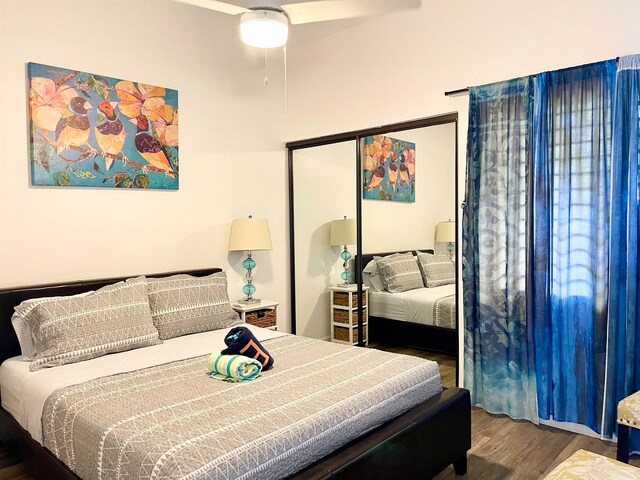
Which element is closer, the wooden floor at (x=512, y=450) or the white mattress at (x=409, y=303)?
the wooden floor at (x=512, y=450)

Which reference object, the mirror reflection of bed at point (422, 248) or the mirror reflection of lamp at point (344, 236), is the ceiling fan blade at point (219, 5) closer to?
the mirror reflection of bed at point (422, 248)

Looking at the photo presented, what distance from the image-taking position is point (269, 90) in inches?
181

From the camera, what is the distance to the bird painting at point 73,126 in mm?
3215

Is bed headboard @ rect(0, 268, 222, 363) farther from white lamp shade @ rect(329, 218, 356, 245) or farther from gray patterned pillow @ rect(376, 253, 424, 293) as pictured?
gray patterned pillow @ rect(376, 253, 424, 293)

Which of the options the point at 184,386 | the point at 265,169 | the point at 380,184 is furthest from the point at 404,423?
the point at 265,169

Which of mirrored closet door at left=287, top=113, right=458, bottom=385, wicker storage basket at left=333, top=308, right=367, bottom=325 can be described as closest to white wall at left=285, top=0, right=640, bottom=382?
mirrored closet door at left=287, top=113, right=458, bottom=385

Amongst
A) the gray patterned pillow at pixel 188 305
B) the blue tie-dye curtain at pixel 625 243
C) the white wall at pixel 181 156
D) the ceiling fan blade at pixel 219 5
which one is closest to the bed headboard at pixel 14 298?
the white wall at pixel 181 156

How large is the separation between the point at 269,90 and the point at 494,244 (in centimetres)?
255

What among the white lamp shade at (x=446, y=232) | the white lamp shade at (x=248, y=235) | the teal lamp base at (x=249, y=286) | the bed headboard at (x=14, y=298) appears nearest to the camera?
the bed headboard at (x=14, y=298)

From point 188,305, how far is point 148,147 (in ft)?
4.03

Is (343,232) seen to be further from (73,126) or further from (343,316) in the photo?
(73,126)

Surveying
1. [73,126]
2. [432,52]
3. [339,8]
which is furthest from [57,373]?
[432,52]

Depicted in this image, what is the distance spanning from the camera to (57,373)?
2.47 meters

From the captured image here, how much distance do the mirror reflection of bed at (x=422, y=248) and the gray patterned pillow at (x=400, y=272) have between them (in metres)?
0.02
